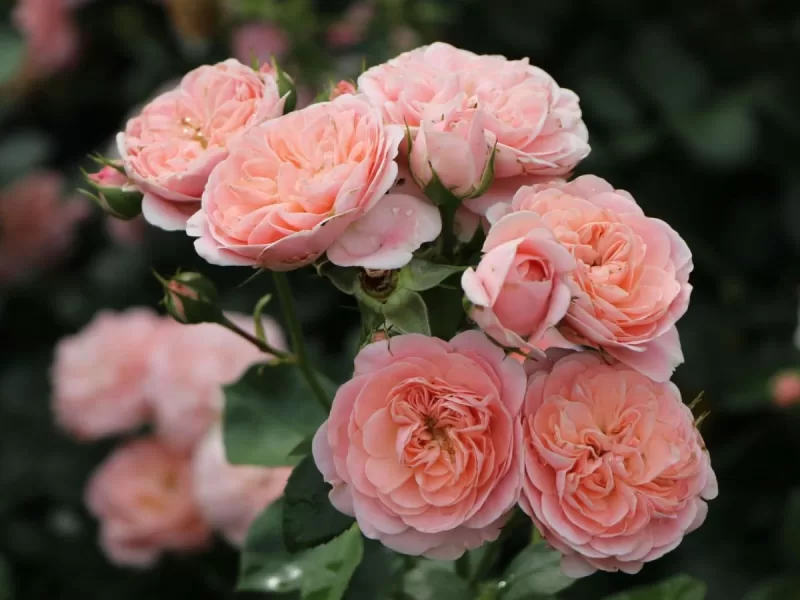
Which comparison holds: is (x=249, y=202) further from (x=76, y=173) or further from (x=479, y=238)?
(x=76, y=173)

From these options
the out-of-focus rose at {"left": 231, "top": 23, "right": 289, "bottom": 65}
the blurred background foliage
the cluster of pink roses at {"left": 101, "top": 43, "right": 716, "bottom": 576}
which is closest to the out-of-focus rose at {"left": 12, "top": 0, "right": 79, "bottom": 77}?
the blurred background foliage

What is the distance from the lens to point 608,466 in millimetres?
551

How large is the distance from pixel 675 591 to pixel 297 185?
50 centimetres

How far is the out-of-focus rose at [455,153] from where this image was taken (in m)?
0.58

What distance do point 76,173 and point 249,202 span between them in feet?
4.73

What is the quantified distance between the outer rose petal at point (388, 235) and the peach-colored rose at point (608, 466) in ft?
0.37

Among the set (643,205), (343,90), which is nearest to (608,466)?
(343,90)

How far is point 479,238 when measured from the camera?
25.4 inches

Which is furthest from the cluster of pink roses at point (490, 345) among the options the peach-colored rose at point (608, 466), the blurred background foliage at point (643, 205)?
the blurred background foliage at point (643, 205)

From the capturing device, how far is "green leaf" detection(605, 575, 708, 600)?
78 centimetres

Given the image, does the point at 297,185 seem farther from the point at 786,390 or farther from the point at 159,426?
the point at 786,390

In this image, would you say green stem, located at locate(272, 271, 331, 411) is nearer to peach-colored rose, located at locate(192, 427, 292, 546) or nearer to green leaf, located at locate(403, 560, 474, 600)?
green leaf, located at locate(403, 560, 474, 600)

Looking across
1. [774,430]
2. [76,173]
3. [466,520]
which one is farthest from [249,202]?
[76,173]

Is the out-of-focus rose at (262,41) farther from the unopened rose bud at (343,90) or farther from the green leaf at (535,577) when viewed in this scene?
the green leaf at (535,577)
